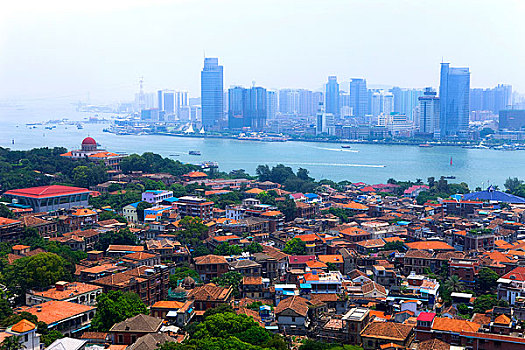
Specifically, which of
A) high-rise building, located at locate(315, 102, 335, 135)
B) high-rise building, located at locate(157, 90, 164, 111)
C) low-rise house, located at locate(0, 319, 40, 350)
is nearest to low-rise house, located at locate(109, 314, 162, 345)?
low-rise house, located at locate(0, 319, 40, 350)

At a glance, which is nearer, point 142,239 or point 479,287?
point 479,287

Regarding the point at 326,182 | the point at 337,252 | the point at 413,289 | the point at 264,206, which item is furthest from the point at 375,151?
the point at 413,289

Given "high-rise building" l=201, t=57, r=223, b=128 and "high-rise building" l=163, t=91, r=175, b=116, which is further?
"high-rise building" l=163, t=91, r=175, b=116

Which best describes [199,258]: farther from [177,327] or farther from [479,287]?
[479,287]

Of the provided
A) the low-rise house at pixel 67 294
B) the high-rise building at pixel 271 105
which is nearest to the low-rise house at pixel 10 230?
the low-rise house at pixel 67 294

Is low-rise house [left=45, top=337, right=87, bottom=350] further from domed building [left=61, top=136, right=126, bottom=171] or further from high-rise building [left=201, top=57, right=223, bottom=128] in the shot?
high-rise building [left=201, top=57, right=223, bottom=128]
